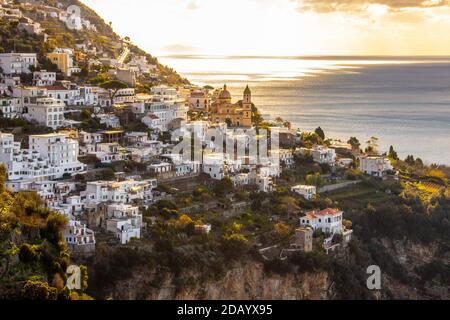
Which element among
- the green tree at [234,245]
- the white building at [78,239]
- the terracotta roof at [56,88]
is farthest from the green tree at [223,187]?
the terracotta roof at [56,88]

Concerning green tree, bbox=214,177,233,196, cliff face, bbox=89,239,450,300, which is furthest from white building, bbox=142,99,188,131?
cliff face, bbox=89,239,450,300

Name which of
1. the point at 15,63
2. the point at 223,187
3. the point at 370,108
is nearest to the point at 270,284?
the point at 223,187

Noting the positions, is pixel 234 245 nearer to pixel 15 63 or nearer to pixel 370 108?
pixel 15 63

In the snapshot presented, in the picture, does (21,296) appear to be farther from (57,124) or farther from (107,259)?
(57,124)

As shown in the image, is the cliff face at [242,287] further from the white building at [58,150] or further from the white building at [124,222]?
the white building at [58,150]

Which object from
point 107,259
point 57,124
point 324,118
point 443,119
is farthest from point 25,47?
point 443,119
